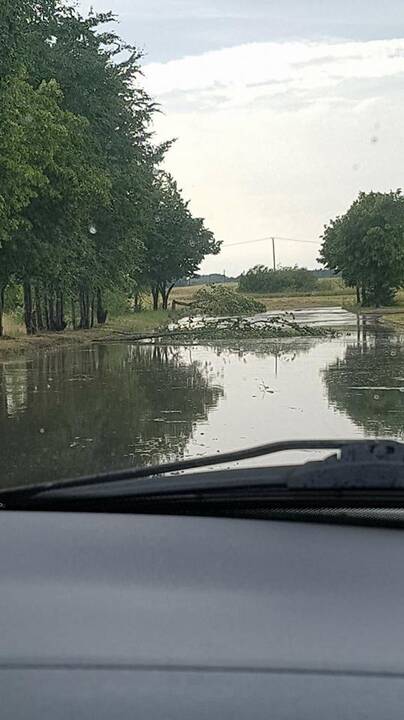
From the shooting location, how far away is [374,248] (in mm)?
85750

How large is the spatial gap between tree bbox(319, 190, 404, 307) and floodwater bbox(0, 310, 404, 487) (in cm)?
6282

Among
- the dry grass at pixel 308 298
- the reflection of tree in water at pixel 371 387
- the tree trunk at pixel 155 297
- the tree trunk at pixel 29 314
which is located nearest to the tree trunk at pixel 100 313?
the tree trunk at pixel 29 314

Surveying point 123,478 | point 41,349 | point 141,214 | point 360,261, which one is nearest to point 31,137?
point 41,349

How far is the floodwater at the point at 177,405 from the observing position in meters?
9.58

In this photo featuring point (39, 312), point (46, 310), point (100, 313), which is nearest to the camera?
point (39, 312)

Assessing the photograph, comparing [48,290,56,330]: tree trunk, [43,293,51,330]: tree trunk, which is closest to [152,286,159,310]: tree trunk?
[43,293,51,330]: tree trunk

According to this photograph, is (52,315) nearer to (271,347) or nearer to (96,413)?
(271,347)

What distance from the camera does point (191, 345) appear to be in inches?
1207

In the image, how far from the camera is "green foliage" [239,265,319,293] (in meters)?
130

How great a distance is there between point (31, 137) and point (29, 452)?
18.4 metres

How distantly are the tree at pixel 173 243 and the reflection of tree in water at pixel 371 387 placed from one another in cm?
4749

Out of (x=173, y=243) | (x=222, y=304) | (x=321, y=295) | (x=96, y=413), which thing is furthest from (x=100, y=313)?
(x=321, y=295)

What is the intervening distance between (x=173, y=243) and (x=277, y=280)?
5846 centimetres

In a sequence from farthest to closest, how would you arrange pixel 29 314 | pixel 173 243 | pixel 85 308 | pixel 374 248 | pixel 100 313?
pixel 374 248
pixel 173 243
pixel 100 313
pixel 85 308
pixel 29 314
